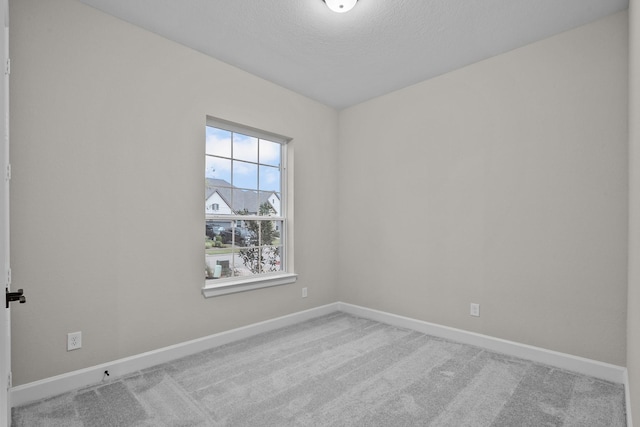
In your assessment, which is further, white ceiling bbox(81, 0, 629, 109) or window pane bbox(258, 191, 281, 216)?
window pane bbox(258, 191, 281, 216)

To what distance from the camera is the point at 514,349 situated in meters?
2.79

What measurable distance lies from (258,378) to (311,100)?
2.96 m

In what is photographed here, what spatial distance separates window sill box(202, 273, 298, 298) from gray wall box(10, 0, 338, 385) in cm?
8

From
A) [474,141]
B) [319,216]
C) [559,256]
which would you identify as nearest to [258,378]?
[319,216]

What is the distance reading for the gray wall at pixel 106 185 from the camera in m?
2.12

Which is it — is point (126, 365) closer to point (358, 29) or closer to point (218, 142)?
point (218, 142)

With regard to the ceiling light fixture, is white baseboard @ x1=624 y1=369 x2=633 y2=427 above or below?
below

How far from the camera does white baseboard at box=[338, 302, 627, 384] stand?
2387 millimetres

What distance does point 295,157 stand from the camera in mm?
3758

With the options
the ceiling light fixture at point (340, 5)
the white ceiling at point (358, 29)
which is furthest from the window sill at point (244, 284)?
the ceiling light fixture at point (340, 5)

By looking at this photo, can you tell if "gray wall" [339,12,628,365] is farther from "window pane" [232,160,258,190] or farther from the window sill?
"window pane" [232,160,258,190]

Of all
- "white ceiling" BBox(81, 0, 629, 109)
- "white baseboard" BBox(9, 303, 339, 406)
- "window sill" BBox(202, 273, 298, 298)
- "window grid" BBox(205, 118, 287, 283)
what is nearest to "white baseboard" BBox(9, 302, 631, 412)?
"white baseboard" BBox(9, 303, 339, 406)

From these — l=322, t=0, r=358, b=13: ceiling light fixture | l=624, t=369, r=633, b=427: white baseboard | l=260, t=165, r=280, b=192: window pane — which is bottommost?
l=624, t=369, r=633, b=427: white baseboard

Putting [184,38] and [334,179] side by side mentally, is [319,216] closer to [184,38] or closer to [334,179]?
[334,179]
